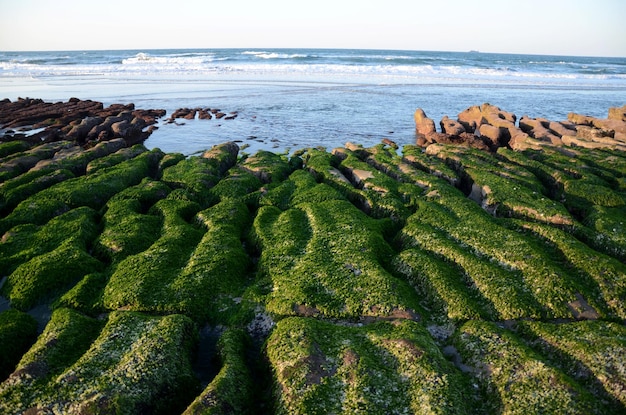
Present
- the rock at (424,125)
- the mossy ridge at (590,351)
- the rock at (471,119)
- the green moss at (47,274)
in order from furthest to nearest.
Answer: the rock at (471,119) → the rock at (424,125) → the green moss at (47,274) → the mossy ridge at (590,351)

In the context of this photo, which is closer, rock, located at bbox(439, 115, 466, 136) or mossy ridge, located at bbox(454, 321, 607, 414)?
mossy ridge, located at bbox(454, 321, 607, 414)

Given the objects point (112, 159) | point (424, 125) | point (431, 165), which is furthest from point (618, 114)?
point (112, 159)

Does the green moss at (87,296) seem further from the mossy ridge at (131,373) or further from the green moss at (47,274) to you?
the mossy ridge at (131,373)

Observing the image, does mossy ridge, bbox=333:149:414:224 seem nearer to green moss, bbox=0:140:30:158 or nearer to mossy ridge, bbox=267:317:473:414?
mossy ridge, bbox=267:317:473:414

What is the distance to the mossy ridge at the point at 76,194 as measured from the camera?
13375 millimetres

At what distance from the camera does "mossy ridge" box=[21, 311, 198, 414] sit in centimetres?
615

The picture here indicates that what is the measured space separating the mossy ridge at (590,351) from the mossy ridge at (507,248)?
0.74 m

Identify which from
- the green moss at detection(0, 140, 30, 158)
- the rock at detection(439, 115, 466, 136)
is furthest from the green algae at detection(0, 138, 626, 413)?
the rock at detection(439, 115, 466, 136)

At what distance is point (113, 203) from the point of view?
551 inches

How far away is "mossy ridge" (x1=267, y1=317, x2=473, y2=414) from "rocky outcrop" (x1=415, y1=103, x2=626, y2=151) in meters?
17.8

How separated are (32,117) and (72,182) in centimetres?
1928

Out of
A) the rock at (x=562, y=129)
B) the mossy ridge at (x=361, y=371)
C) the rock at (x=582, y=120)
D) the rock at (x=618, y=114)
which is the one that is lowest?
the mossy ridge at (x=361, y=371)

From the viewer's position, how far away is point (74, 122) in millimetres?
28641

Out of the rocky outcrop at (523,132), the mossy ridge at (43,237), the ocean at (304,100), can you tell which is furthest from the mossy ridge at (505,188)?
the mossy ridge at (43,237)
